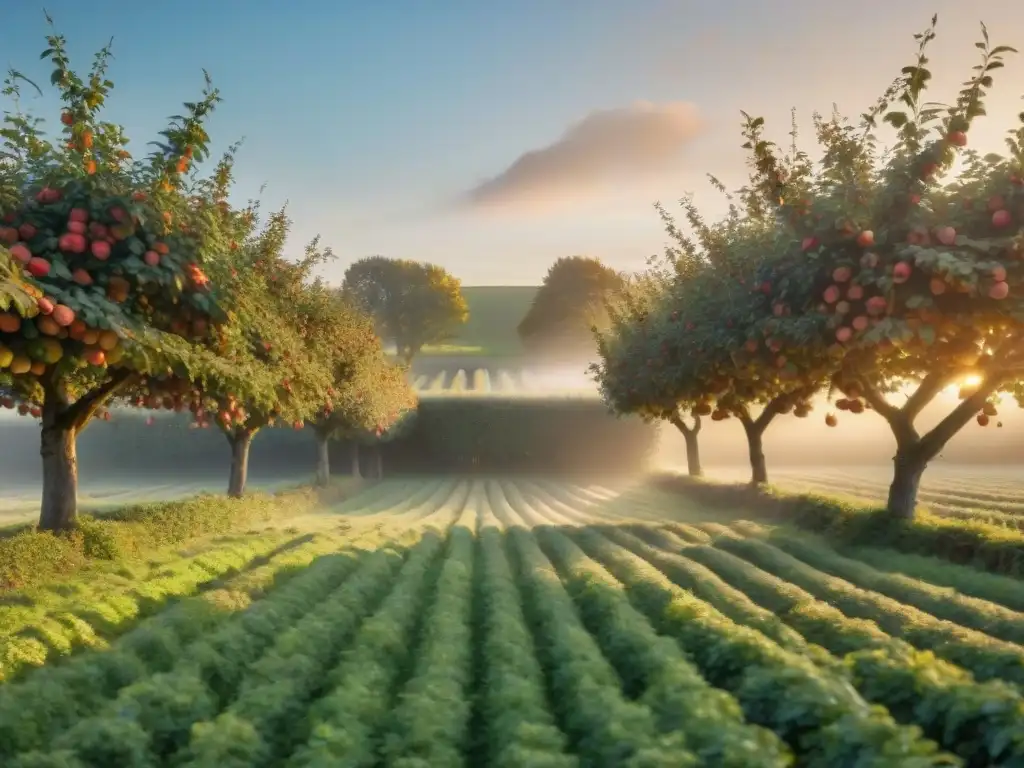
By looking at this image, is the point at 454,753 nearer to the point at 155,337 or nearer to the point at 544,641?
the point at 544,641

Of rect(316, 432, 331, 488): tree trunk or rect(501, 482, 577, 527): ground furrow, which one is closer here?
rect(501, 482, 577, 527): ground furrow

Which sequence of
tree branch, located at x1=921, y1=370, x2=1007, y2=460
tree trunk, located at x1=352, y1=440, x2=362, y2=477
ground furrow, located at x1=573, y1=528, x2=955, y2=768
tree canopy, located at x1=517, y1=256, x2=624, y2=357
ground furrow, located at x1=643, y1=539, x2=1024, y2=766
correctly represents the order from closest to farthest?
ground furrow, located at x1=573, y1=528, x2=955, y2=768, ground furrow, located at x1=643, y1=539, x2=1024, y2=766, tree branch, located at x1=921, y1=370, x2=1007, y2=460, tree trunk, located at x1=352, y1=440, x2=362, y2=477, tree canopy, located at x1=517, y1=256, x2=624, y2=357

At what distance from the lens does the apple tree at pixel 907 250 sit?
12469mm

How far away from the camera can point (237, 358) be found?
1595cm

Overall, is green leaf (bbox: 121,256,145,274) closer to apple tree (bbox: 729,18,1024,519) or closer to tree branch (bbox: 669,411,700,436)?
apple tree (bbox: 729,18,1024,519)

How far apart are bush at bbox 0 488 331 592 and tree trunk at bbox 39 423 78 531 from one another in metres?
0.35

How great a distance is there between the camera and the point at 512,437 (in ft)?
A: 190

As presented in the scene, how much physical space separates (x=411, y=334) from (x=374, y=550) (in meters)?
88.8

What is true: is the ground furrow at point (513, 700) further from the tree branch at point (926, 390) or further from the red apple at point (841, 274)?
the tree branch at point (926, 390)

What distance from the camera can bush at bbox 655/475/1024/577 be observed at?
1465cm

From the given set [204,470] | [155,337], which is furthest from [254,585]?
[204,470]

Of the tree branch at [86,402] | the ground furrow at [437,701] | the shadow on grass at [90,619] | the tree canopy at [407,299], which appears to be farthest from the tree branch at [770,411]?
the tree canopy at [407,299]

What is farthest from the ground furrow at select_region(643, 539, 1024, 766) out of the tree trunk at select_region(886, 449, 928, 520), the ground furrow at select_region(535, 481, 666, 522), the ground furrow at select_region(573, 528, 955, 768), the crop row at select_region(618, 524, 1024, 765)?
the ground furrow at select_region(535, 481, 666, 522)

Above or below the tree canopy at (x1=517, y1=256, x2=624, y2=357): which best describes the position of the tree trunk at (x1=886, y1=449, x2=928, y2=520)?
below
